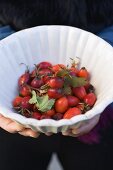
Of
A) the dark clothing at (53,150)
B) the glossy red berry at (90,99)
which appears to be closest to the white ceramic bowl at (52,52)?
the glossy red berry at (90,99)

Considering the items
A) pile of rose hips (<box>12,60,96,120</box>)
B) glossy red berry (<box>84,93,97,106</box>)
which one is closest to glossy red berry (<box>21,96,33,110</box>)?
pile of rose hips (<box>12,60,96,120</box>)

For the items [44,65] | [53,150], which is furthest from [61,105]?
[53,150]

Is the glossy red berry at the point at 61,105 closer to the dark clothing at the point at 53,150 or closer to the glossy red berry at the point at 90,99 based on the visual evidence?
the glossy red berry at the point at 90,99

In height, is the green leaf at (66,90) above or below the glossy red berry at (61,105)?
above

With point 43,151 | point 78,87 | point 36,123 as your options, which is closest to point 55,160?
point 43,151

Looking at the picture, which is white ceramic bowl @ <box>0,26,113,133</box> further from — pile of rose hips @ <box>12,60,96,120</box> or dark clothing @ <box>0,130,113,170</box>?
dark clothing @ <box>0,130,113,170</box>

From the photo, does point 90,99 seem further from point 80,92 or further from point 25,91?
point 25,91

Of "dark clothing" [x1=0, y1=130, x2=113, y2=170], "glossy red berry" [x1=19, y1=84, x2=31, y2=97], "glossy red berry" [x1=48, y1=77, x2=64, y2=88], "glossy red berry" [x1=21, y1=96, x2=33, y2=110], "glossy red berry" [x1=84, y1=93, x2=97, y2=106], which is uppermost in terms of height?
"glossy red berry" [x1=48, y1=77, x2=64, y2=88]
